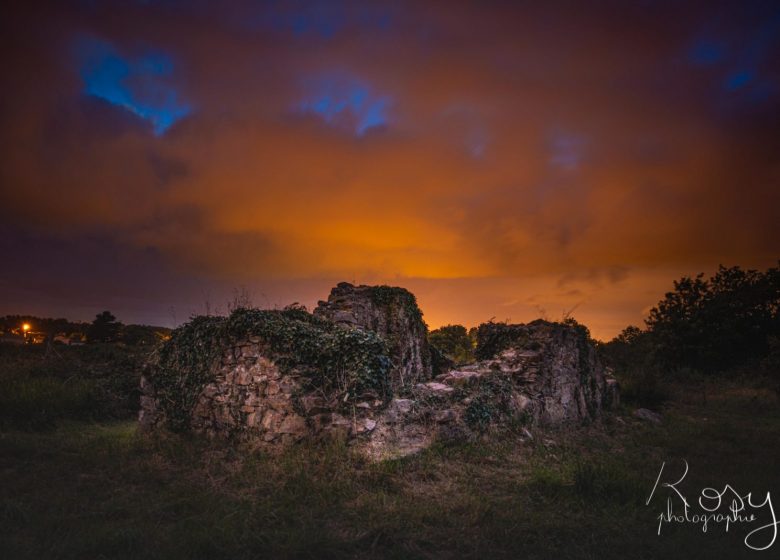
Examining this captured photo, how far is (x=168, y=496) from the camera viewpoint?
21.3ft

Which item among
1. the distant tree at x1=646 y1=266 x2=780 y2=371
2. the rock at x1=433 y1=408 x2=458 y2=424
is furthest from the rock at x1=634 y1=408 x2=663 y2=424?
the distant tree at x1=646 y1=266 x2=780 y2=371

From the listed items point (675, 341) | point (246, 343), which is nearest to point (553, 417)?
point (246, 343)

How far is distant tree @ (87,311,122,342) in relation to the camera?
3189 cm

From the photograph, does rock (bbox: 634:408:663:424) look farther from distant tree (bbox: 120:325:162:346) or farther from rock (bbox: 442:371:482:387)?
distant tree (bbox: 120:325:162:346)

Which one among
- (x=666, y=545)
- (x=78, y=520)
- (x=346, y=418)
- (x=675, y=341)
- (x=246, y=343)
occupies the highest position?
(x=675, y=341)

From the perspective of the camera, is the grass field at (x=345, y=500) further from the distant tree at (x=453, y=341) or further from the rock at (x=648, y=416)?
the distant tree at (x=453, y=341)

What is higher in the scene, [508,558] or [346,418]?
[346,418]

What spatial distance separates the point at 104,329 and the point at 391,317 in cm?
2640

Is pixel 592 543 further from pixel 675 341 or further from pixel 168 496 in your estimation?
pixel 675 341

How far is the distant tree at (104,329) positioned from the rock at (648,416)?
33180 millimetres

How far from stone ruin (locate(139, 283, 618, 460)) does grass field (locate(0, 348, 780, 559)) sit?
50cm

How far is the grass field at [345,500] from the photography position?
4996 millimetres

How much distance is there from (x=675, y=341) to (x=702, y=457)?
74.1 feet

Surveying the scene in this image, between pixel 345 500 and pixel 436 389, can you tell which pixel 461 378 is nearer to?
pixel 436 389
